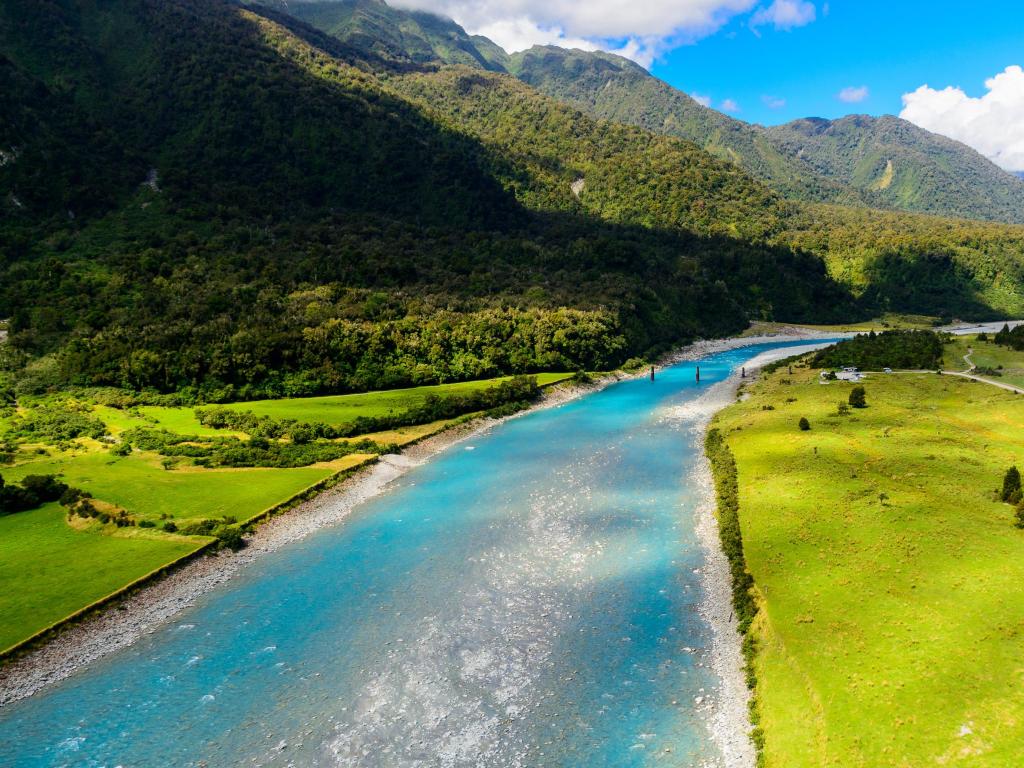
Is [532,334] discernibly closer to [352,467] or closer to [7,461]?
[352,467]

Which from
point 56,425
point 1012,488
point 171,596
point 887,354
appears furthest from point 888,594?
point 887,354

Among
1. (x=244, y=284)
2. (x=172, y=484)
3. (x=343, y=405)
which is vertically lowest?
(x=172, y=484)

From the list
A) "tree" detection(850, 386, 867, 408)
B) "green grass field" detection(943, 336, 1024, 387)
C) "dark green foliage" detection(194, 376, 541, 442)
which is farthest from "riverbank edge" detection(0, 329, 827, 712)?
"green grass field" detection(943, 336, 1024, 387)

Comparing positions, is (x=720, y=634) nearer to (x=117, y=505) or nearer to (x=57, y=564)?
(x=57, y=564)

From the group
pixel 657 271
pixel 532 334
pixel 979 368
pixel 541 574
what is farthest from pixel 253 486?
pixel 657 271

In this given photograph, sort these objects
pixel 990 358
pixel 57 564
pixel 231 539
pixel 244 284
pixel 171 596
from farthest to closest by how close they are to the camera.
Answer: pixel 244 284 → pixel 990 358 → pixel 231 539 → pixel 57 564 → pixel 171 596

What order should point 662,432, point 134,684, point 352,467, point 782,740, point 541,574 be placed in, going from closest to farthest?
point 782,740 → point 134,684 → point 541,574 → point 352,467 → point 662,432
